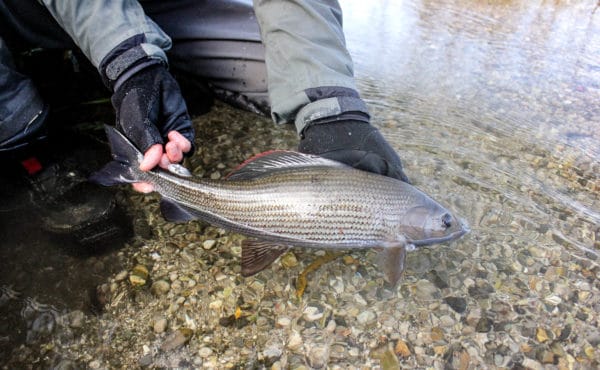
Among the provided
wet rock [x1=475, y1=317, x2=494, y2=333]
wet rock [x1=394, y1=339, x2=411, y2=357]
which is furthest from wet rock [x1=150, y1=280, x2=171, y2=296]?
wet rock [x1=475, y1=317, x2=494, y2=333]

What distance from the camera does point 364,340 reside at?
2.56 m

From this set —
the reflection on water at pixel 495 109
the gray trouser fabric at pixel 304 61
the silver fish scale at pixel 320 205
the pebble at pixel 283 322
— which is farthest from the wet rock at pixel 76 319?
the reflection on water at pixel 495 109

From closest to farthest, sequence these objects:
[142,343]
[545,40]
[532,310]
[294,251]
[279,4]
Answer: [142,343] < [532,310] < [294,251] < [279,4] < [545,40]

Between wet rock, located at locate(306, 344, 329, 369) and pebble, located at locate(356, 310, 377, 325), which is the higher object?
pebble, located at locate(356, 310, 377, 325)

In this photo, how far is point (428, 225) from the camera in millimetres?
2436

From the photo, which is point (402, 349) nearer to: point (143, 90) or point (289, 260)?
point (289, 260)

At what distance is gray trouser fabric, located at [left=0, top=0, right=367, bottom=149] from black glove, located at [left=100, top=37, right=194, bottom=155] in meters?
0.73

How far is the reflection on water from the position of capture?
3377mm

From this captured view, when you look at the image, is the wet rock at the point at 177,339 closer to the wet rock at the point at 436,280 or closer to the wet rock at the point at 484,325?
the wet rock at the point at 436,280

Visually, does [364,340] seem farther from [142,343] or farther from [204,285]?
[142,343]

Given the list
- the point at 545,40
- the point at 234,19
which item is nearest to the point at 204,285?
the point at 234,19

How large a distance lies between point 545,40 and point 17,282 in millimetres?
7733

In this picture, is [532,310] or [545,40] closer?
[532,310]

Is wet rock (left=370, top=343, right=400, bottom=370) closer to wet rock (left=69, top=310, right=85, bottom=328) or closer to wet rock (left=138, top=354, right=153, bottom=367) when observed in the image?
wet rock (left=138, top=354, right=153, bottom=367)
